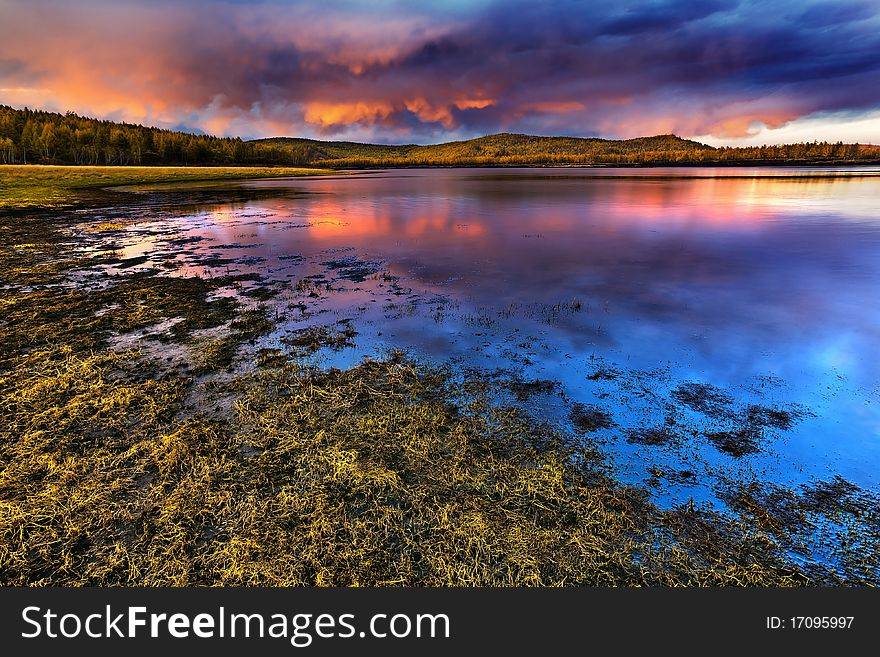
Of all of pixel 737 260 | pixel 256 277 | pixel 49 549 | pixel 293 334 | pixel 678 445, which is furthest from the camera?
pixel 737 260

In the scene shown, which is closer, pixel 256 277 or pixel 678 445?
pixel 678 445

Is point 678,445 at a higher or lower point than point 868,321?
lower

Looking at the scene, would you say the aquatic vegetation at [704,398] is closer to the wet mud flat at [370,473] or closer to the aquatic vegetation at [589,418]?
the wet mud flat at [370,473]

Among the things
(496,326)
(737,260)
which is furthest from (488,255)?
(737,260)

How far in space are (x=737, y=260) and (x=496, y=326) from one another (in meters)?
18.1

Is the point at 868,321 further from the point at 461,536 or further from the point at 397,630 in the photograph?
the point at 397,630

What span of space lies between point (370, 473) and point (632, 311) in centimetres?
1193

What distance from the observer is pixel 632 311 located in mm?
14852

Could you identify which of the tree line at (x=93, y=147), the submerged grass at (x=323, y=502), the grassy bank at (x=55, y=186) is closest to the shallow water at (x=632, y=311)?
the submerged grass at (x=323, y=502)

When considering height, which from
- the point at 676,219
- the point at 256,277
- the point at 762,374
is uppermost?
the point at 676,219

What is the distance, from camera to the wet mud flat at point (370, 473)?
5160 millimetres

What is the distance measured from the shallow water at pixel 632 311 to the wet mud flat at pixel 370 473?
18 centimetres

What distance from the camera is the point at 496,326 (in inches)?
531

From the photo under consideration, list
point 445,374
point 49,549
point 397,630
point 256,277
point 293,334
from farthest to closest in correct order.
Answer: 1. point 256,277
2. point 293,334
3. point 445,374
4. point 49,549
5. point 397,630
